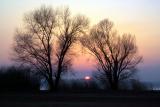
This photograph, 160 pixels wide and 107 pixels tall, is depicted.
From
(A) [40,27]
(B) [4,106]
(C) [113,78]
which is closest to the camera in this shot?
(B) [4,106]

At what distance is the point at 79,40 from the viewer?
235 ft

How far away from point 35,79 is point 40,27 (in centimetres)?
959

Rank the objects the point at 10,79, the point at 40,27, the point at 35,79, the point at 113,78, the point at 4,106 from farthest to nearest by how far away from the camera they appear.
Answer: the point at 113,78 → the point at 40,27 → the point at 35,79 → the point at 10,79 → the point at 4,106

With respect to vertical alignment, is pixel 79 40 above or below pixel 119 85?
above

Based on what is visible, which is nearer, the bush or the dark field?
the dark field

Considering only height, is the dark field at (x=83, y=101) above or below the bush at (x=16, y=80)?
below

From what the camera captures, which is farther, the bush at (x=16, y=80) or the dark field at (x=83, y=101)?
the bush at (x=16, y=80)

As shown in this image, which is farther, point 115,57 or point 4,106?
point 115,57

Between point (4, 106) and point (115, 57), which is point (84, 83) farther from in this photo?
point (4, 106)

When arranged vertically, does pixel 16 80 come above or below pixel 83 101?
above

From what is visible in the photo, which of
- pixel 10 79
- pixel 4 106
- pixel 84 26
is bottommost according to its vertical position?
pixel 4 106

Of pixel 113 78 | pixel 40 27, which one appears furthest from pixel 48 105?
pixel 113 78

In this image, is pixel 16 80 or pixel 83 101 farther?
pixel 16 80

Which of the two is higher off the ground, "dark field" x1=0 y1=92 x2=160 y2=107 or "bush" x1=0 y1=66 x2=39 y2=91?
"bush" x1=0 y1=66 x2=39 y2=91
